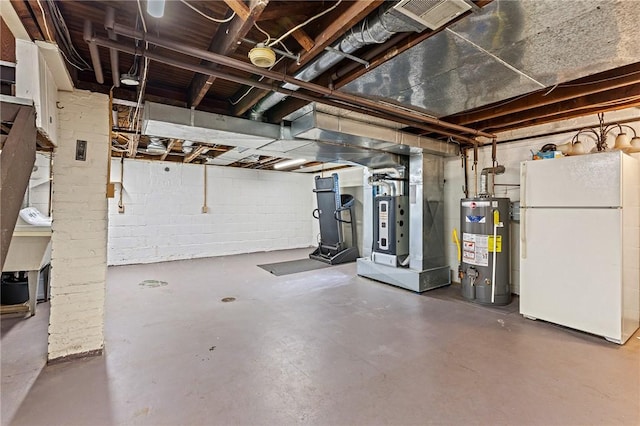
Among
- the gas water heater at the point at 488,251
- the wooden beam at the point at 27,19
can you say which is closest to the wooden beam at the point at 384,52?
the wooden beam at the point at 27,19

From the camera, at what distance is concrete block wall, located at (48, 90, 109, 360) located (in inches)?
93.3

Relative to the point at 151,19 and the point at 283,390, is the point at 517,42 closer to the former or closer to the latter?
the point at 151,19

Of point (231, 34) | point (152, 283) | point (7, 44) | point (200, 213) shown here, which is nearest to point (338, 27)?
point (231, 34)

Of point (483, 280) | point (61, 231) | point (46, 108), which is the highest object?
point (46, 108)

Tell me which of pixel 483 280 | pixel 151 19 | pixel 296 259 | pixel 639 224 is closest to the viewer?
pixel 151 19

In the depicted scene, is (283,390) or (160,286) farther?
(160,286)

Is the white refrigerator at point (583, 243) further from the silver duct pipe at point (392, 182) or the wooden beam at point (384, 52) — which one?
the wooden beam at point (384, 52)

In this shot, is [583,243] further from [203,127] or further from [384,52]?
[203,127]

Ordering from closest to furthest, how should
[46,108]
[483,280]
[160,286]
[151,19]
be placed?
1. [151,19]
2. [46,108]
3. [483,280]
4. [160,286]

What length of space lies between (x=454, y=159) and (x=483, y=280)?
2.04 meters

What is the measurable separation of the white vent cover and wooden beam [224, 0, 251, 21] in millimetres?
747

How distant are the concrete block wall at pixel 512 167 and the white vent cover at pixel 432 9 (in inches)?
120

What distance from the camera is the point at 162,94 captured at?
2.99m

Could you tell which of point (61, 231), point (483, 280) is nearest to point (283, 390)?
point (61, 231)
